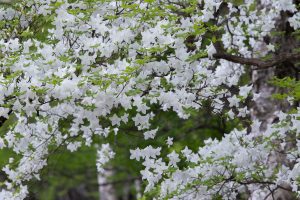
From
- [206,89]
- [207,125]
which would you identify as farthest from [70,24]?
[207,125]

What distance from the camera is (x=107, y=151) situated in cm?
777

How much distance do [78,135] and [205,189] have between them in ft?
4.77

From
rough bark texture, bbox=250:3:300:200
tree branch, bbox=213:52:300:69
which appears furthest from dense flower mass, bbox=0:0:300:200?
rough bark texture, bbox=250:3:300:200

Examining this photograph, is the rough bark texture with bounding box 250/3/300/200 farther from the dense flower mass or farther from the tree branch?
the tree branch

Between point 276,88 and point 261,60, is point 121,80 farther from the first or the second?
point 276,88

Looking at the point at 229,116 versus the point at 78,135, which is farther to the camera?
the point at 78,135

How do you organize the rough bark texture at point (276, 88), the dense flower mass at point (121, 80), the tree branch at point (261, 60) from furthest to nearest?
the rough bark texture at point (276, 88)
the tree branch at point (261, 60)
the dense flower mass at point (121, 80)

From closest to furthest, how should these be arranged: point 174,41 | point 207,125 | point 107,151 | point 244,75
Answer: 1. point 174,41
2. point 107,151
3. point 244,75
4. point 207,125

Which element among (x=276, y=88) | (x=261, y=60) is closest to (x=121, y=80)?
(x=261, y=60)

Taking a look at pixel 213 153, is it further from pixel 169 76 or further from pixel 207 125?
pixel 207 125

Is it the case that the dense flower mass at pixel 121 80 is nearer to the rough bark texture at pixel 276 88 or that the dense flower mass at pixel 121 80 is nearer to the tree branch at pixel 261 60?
the tree branch at pixel 261 60

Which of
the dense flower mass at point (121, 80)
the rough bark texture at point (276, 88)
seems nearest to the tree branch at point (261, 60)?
the dense flower mass at point (121, 80)

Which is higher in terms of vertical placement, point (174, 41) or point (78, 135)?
point (78, 135)

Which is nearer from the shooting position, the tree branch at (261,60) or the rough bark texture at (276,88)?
the tree branch at (261,60)
